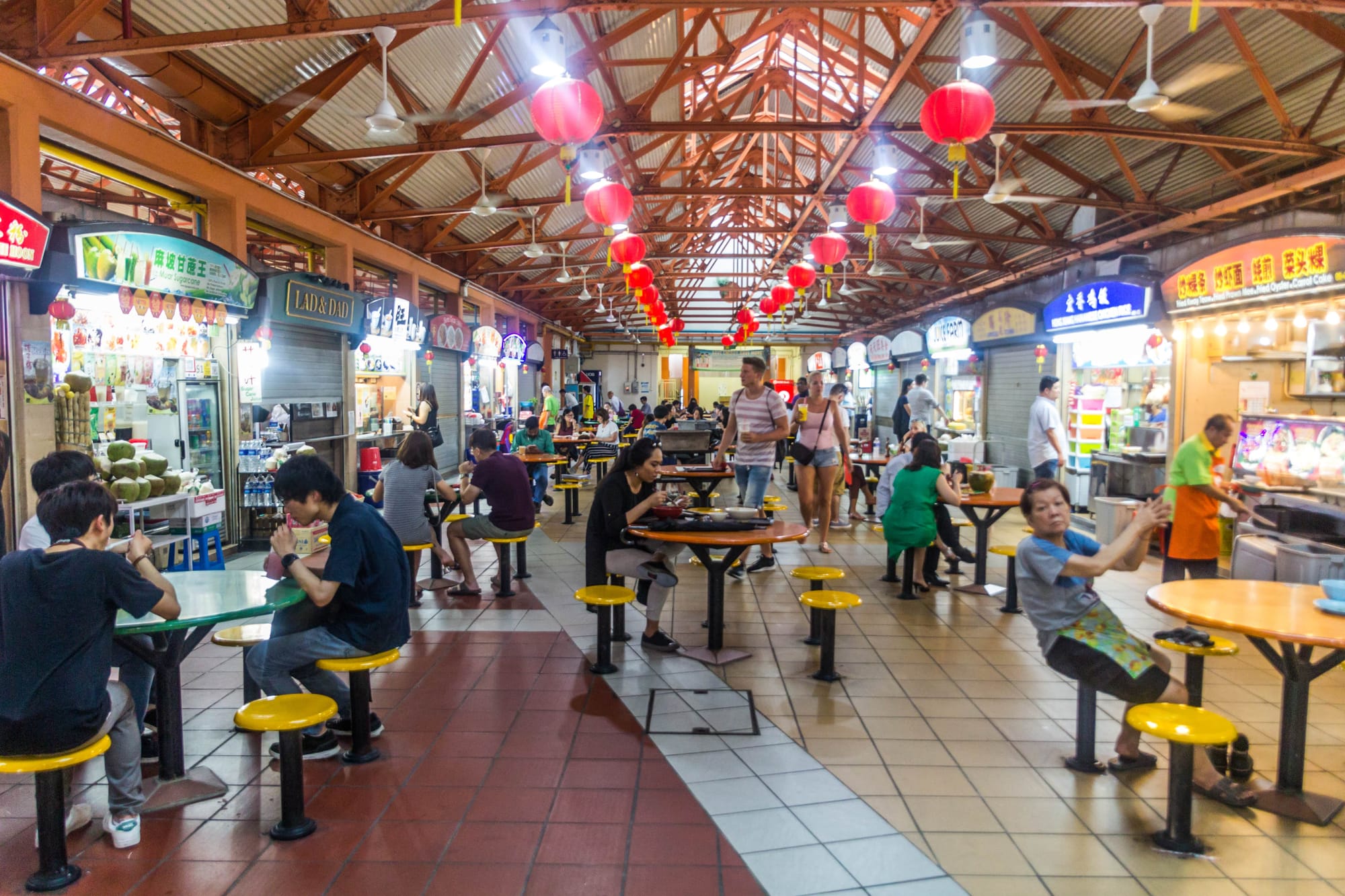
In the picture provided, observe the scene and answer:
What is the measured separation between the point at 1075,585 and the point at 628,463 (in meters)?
2.68

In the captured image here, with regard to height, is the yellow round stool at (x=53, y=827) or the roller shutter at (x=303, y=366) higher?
the roller shutter at (x=303, y=366)

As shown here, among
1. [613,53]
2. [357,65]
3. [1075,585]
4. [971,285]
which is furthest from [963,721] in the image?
[971,285]

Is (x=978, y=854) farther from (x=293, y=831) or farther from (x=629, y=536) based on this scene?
(x=629, y=536)

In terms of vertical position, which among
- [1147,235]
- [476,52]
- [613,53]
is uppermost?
[613,53]

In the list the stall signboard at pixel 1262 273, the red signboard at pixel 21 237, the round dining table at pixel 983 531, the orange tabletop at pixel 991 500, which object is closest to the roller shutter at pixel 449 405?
the red signboard at pixel 21 237

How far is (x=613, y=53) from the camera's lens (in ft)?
34.2

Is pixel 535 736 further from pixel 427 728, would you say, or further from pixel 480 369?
pixel 480 369

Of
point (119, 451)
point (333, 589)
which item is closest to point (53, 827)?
point (333, 589)

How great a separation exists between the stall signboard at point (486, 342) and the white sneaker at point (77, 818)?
1309 centimetres

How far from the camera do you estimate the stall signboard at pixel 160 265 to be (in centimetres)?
586

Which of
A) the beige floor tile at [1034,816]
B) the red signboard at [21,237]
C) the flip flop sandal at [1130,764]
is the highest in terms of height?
the red signboard at [21,237]

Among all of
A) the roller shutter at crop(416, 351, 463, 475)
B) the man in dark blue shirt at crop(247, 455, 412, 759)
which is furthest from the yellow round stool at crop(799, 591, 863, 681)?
the roller shutter at crop(416, 351, 463, 475)

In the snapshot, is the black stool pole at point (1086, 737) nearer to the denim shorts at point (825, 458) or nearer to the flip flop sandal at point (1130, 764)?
the flip flop sandal at point (1130, 764)

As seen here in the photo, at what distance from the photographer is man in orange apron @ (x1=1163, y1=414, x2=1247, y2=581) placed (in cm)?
575
